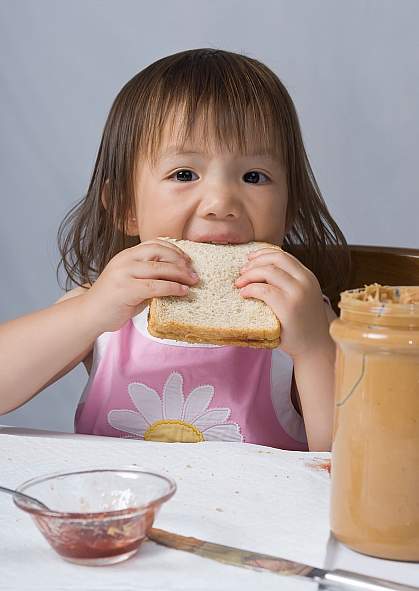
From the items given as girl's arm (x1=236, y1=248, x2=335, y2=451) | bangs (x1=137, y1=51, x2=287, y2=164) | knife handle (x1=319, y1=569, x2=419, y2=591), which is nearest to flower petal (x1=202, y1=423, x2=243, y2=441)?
girl's arm (x1=236, y1=248, x2=335, y2=451)

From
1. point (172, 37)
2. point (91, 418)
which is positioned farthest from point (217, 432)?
point (172, 37)

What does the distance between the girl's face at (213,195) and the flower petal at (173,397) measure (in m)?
0.19

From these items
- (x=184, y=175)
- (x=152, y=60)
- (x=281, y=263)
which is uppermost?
(x=152, y=60)

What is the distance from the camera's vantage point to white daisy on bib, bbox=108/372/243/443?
1267 mm

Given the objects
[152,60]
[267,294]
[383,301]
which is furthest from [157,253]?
[152,60]

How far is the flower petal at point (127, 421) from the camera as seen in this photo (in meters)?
1.28

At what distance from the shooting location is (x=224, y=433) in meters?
1.28

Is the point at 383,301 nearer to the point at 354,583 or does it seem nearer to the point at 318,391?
the point at 354,583

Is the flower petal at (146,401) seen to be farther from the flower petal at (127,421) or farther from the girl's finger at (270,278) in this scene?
the girl's finger at (270,278)

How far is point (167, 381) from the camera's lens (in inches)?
52.1

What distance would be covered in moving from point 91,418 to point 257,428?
0.75ft

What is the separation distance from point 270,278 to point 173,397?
29cm

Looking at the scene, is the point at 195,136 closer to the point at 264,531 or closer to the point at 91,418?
the point at 91,418

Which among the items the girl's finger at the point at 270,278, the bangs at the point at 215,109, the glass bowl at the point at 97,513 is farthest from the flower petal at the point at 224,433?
the glass bowl at the point at 97,513
